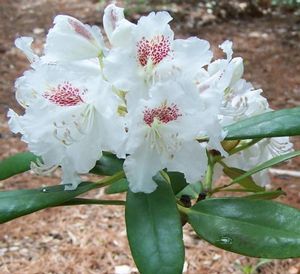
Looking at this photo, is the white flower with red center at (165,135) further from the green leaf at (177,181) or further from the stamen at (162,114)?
the green leaf at (177,181)

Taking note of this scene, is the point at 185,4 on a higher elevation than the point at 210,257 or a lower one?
lower

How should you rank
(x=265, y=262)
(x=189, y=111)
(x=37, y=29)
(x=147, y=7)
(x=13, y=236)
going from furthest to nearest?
1. (x=147, y=7)
2. (x=37, y=29)
3. (x=13, y=236)
4. (x=265, y=262)
5. (x=189, y=111)

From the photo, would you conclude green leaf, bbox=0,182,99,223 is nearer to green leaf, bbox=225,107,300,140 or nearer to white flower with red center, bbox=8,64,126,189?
white flower with red center, bbox=8,64,126,189

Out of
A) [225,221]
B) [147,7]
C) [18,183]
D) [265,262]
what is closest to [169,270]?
[225,221]

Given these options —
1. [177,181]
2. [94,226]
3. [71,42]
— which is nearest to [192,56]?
[71,42]

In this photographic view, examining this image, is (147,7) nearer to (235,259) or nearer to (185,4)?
(185,4)

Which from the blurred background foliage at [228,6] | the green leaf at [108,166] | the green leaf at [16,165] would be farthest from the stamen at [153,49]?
the blurred background foliage at [228,6]

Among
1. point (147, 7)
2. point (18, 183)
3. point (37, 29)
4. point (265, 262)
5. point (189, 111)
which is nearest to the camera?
point (189, 111)

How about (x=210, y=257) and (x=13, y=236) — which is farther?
(x=13, y=236)
